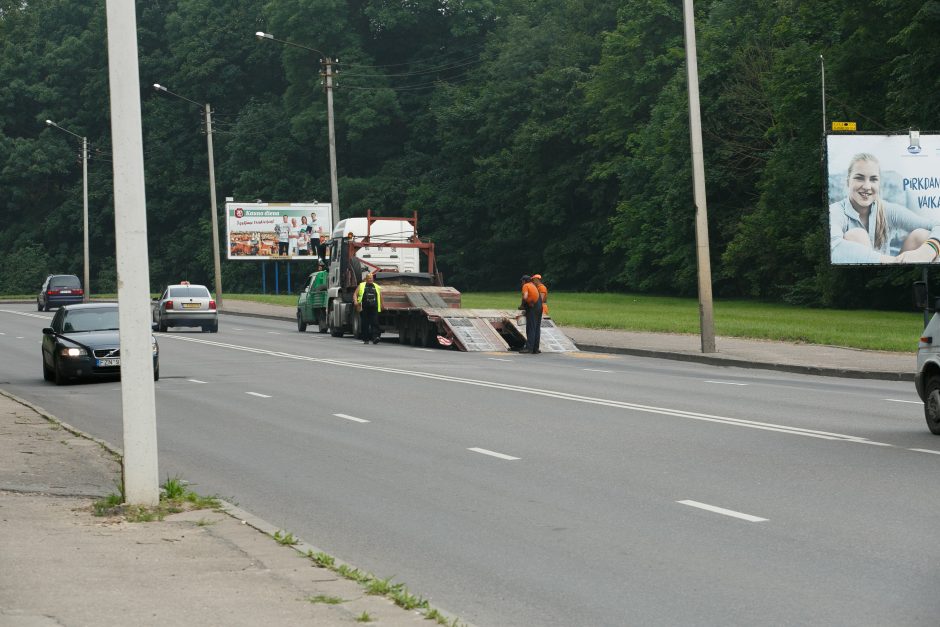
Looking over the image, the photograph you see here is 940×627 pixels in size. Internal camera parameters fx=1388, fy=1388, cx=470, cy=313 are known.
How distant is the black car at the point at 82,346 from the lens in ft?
74.3

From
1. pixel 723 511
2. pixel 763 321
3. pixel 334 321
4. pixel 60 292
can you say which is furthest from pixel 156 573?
pixel 60 292

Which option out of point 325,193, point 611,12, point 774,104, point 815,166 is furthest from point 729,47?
point 325,193

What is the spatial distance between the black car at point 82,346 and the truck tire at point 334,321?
13911 millimetres

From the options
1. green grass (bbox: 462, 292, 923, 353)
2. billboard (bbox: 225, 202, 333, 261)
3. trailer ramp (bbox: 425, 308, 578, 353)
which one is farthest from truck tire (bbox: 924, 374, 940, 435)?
billboard (bbox: 225, 202, 333, 261)

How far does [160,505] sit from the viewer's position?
370 inches

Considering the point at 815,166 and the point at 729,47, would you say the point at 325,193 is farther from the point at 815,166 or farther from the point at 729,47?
the point at 815,166

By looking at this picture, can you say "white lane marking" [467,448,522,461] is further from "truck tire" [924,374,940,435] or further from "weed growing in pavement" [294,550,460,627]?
"weed growing in pavement" [294,550,460,627]

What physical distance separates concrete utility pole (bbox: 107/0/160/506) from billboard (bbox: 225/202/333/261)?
62.6 m

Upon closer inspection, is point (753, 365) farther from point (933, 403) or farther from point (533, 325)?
point (933, 403)

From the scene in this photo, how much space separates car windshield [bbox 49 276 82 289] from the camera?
64.9 metres

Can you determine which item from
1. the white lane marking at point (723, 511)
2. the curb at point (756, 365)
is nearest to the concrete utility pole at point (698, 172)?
the curb at point (756, 365)

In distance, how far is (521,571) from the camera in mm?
7691

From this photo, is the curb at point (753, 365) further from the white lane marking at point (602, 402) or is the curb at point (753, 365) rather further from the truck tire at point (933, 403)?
the truck tire at point (933, 403)

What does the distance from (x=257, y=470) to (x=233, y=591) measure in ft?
17.4
